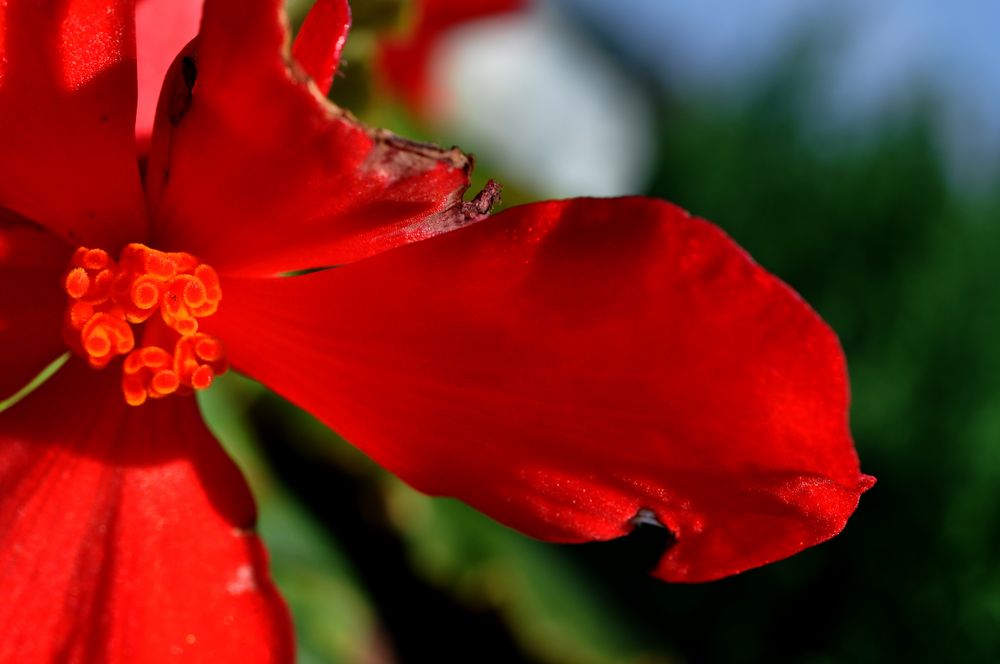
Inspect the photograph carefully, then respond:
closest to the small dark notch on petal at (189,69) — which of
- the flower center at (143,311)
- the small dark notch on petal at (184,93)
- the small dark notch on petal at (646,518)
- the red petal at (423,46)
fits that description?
the small dark notch on petal at (184,93)

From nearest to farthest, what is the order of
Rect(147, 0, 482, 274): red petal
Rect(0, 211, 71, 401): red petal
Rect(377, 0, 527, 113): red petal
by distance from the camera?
1. Rect(147, 0, 482, 274): red petal
2. Rect(0, 211, 71, 401): red petal
3. Rect(377, 0, 527, 113): red petal

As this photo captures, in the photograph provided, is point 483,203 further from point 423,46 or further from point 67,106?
point 423,46

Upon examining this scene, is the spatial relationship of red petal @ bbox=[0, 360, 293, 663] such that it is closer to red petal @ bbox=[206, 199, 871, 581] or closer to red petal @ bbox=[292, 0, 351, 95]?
red petal @ bbox=[206, 199, 871, 581]

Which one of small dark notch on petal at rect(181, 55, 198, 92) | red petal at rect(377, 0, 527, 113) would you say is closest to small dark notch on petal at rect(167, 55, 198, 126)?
small dark notch on petal at rect(181, 55, 198, 92)

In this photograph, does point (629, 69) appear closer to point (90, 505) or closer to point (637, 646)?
point (637, 646)

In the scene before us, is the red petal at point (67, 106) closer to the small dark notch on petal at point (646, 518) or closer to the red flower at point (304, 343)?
the red flower at point (304, 343)

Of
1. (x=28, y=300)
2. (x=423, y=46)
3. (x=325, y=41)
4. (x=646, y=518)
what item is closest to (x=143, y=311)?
(x=28, y=300)
